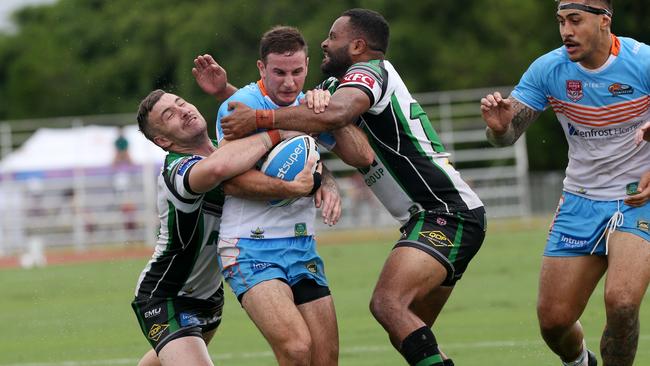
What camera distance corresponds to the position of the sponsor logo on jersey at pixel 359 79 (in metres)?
7.79

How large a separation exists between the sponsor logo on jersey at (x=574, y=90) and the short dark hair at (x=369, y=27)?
1.29 m

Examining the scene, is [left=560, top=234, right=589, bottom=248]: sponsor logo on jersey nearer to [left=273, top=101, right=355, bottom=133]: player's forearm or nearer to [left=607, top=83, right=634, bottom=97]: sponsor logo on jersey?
[left=607, top=83, right=634, bottom=97]: sponsor logo on jersey

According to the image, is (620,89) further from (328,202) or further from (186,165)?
(186,165)

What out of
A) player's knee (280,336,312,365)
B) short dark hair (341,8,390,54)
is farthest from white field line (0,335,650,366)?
player's knee (280,336,312,365)

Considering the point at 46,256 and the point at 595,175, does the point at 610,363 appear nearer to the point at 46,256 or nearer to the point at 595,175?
the point at 595,175

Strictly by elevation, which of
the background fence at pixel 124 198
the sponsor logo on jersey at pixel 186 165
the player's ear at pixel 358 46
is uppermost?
the player's ear at pixel 358 46

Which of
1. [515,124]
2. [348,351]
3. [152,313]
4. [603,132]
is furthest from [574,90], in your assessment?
[348,351]

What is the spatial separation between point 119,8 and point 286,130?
142 feet

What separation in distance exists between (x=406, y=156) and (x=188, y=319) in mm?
1776

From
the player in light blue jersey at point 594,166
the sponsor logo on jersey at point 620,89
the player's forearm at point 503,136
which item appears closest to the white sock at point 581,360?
the player in light blue jersey at point 594,166

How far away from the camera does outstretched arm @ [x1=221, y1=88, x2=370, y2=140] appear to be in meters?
7.48

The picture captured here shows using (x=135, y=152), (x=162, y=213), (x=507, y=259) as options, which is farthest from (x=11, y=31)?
(x=162, y=213)

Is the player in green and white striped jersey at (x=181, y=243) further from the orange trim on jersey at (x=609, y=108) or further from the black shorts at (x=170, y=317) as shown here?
the orange trim on jersey at (x=609, y=108)

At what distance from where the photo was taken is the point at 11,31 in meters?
66.5
